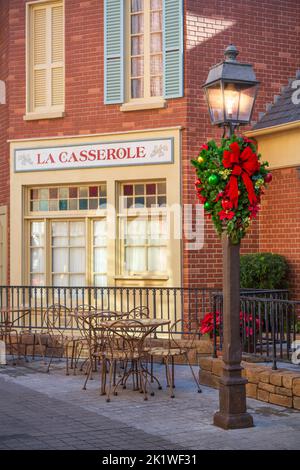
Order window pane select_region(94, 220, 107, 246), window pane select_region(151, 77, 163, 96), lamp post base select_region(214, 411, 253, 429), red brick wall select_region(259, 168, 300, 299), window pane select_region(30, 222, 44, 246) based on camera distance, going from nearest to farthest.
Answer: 1. lamp post base select_region(214, 411, 253, 429)
2. red brick wall select_region(259, 168, 300, 299)
3. window pane select_region(151, 77, 163, 96)
4. window pane select_region(94, 220, 107, 246)
5. window pane select_region(30, 222, 44, 246)

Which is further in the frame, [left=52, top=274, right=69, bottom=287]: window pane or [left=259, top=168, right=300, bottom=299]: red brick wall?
[left=52, top=274, right=69, bottom=287]: window pane

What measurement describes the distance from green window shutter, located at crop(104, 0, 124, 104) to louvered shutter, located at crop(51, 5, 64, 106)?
1031 mm

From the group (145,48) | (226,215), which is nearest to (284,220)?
(145,48)

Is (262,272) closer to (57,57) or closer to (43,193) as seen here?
(43,193)

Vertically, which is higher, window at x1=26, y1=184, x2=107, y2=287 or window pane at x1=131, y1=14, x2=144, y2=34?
window pane at x1=131, y1=14, x2=144, y2=34

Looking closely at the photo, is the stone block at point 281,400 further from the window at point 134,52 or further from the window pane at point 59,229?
the window pane at point 59,229

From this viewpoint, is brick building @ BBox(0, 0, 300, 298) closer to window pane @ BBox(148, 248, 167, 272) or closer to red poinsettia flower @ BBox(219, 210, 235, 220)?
window pane @ BBox(148, 248, 167, 272)

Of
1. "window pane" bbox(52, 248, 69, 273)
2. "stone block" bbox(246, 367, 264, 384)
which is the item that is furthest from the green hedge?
"window pane" bbox(52, 248, 69, 273)

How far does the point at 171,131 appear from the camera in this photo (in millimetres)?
12719

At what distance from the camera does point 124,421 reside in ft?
26.0

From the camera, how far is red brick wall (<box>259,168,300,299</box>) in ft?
39.6

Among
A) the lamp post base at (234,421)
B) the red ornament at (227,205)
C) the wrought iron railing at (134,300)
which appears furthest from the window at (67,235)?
the lamp post base at (234,421)
